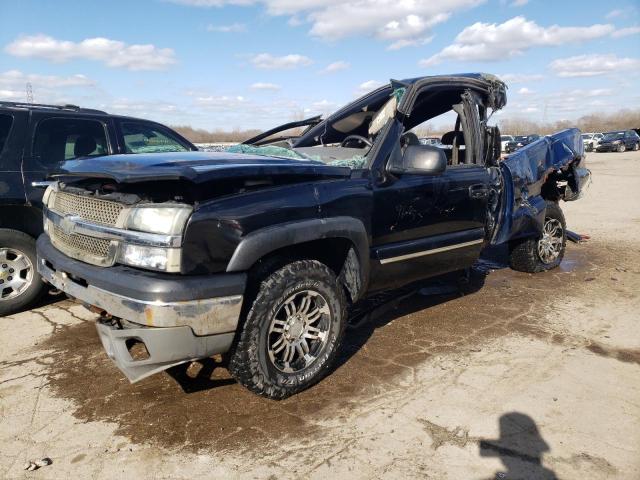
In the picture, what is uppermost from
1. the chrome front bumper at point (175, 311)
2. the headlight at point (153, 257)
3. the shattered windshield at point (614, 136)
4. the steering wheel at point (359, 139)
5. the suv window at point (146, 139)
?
A: the shattered windshield at point (614, 136)

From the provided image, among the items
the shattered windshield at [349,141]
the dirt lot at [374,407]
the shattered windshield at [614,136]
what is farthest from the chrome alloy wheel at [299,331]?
the shattered windshield at [614,136]

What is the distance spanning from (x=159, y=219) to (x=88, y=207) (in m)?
0.73

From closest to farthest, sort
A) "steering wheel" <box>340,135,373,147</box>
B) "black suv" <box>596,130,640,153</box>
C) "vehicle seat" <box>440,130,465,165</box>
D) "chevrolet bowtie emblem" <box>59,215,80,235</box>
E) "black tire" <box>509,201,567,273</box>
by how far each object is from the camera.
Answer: "chevrolet bowtie emblem" <box>59,215,80,235</box> < "steering wheel" <box>340,135,373,147</box> < "vehicle seat" <box>440,130,465,165</box> < "black tire" <box>509,201,567,273</box> < "black suv" <box>596,130,640,153</box>

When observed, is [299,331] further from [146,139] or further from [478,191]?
[146,139]

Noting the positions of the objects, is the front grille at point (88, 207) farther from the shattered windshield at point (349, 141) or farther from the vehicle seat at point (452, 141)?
Result: the vehicle seat at point (452, 141)

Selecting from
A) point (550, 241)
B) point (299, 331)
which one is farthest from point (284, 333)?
point (550, 241)

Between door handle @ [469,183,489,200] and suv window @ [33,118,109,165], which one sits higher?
suv window @ [33,118,109,165]

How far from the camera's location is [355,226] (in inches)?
128

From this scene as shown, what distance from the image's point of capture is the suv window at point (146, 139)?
5293 millimetres

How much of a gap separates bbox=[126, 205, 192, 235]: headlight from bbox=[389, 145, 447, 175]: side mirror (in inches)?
63.4

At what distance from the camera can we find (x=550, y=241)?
6.12 m

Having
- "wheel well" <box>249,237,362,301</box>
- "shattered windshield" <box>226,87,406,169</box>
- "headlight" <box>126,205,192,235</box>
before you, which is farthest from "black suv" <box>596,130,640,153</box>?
"headlight" <box>126,205,192,235</box>

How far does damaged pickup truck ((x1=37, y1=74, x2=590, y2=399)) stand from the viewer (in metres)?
2.54

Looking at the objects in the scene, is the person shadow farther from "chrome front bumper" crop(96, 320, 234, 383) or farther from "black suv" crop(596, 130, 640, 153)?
"black suv" crop(596, 130, 640, 153)
